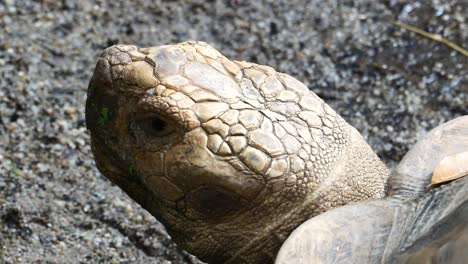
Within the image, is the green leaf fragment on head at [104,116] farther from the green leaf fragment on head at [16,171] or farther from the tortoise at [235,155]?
the green leaf fragment on head at [16,171]

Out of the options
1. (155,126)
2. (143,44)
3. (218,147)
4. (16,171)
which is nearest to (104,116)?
(155,126)

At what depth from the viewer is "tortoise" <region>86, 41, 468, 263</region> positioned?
247 centimetres

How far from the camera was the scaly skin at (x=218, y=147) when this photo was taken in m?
2.48

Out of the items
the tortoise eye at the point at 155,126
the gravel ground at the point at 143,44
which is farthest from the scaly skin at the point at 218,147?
the gravel ground at the point at 143,44

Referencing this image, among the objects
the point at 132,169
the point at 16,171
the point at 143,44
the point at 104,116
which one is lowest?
the point at 16,171

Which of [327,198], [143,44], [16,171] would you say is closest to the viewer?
[327,198]

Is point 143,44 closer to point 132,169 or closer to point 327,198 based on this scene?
point 132,169

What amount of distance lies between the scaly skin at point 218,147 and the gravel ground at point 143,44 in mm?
1024

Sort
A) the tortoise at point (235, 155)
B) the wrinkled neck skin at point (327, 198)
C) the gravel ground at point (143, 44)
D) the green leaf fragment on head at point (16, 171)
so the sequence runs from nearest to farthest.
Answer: the tortoise at point (235, 155) < the wrinkled neck skin at point (327, 198) < the gravel ground at point (143, 44) < the green leaf fragment on head at point (16, 171)

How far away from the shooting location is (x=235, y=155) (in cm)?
246

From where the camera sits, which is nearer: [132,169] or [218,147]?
[218,147]

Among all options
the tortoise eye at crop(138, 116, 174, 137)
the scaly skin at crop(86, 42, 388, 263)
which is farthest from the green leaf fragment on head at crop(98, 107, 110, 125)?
the tortoise eye at crop(138, 116, 174, 137)

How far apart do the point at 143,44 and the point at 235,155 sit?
7.62 feet

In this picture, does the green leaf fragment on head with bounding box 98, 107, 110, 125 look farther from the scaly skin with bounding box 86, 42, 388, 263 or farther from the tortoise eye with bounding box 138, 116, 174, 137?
the tortoise eye with bounding box 138, 116, 174, 137
